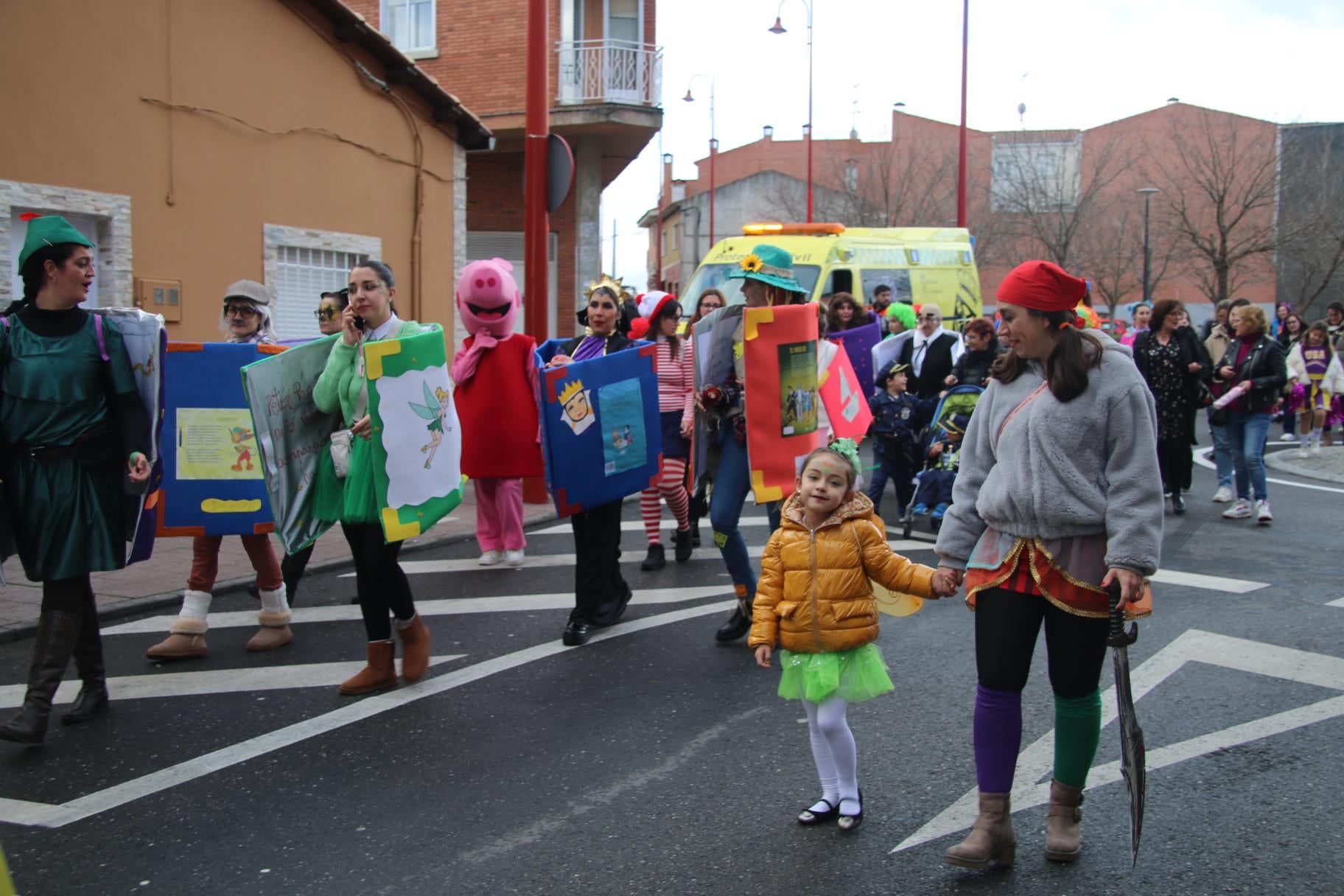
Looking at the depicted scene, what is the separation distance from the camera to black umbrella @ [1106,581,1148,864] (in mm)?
3436

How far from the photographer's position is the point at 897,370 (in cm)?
988

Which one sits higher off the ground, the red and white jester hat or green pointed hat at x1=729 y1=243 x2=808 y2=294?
green pointed hat at x1=729 y1=243 x2=808 y2=294

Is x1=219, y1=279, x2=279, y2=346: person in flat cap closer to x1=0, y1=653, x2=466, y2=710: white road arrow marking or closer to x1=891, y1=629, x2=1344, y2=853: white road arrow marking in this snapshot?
x1=0, y1=653, x2=466, y2=710: white road arrow marking

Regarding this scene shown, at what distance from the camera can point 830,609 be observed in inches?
155

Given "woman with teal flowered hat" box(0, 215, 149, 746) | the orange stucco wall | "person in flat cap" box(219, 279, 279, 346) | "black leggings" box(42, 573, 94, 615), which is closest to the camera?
"woman with teal flowered hat" box(0, 215, 149, 746)

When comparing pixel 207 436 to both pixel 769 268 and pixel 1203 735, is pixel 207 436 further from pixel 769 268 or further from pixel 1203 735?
pixel 1203 735

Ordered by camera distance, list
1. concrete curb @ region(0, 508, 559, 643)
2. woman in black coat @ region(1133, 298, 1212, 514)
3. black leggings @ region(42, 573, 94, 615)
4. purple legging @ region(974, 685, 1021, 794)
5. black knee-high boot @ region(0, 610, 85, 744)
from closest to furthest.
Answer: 1. purple legging @ region(974, 685, 1021, 794)
2. black knee-high boot @ region(0, 610, 85, 744)
3. black leggings @ region(42, 573, 94, 615)
4. concrete curb @ region(0, 508, 559, 643)
5. woman in black coat @ region(1133, 298, 1212, 514)

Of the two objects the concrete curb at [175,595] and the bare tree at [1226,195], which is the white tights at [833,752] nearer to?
the concrete curb at [175,595]

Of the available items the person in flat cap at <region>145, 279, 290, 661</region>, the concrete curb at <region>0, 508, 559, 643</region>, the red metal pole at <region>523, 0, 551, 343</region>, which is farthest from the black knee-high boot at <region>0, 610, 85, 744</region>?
the red metal pole at <region>523, 0, 551, 343</region>

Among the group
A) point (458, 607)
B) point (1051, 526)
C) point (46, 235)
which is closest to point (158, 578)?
point (458, 607)

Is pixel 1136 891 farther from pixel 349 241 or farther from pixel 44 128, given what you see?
pixel 349 241

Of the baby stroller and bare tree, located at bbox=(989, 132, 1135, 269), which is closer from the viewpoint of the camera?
the baby stroller

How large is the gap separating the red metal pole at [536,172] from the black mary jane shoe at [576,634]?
225 inches

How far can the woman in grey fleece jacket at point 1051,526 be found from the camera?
137 inches
